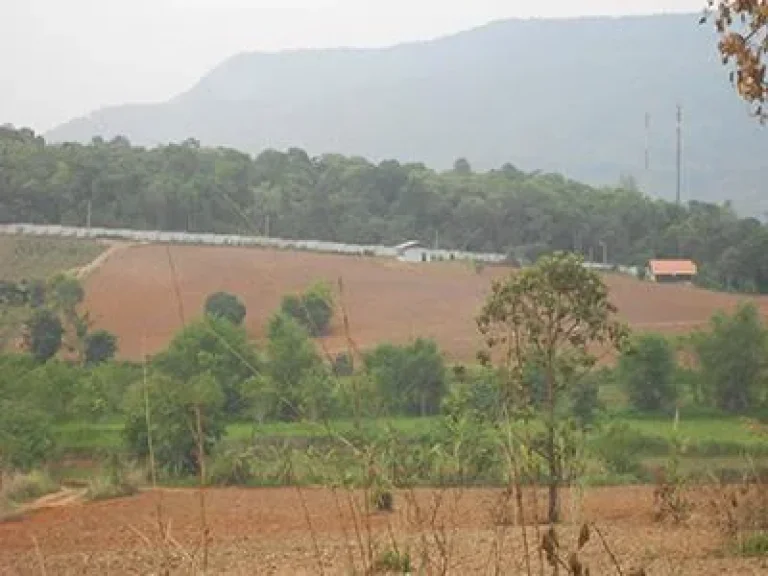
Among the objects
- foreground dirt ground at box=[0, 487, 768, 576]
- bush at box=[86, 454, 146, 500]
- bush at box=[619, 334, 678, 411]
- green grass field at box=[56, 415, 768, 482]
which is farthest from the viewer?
bush at box=[619, 334, 678, 411]

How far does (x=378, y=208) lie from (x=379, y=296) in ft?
60.7

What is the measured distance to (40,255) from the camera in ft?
167

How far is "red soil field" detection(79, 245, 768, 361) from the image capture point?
1353 inches

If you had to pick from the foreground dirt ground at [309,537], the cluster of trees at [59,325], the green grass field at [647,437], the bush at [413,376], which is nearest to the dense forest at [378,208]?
the cluster of trees at [59,325]

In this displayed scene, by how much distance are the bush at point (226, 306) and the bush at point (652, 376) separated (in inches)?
510

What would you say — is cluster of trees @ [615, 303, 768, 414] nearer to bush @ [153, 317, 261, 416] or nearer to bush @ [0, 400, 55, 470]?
bush @ [153, 317, 261, 416]

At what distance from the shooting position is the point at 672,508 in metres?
10.5

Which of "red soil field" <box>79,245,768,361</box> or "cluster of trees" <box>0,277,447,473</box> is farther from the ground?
"red soil field" <box>79,245,768,361</box>

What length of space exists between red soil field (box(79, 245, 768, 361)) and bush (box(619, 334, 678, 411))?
4368 mm

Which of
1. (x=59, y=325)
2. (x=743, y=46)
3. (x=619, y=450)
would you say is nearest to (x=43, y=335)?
(x=59, y=325)

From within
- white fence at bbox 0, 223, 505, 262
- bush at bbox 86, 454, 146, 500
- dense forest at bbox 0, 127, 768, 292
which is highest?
dense forest at bbox 0, 127, 768, 292

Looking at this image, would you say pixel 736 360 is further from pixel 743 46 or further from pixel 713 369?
pixel 743 46

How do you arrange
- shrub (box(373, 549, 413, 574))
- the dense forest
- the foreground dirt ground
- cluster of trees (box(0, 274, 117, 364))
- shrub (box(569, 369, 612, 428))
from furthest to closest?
1. the dense forest
2. cluster of trees (box(0, 274, 117, 364))
3. shrub (box(569, 369, 612, 428))
4. the foreground dirt ground
5. shrub (box(373, 549, 413, 574))

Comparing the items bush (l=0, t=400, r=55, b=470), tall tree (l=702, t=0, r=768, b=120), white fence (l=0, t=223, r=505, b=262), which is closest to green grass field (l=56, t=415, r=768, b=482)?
bush (l=0, t=400, r=55, b=470)
